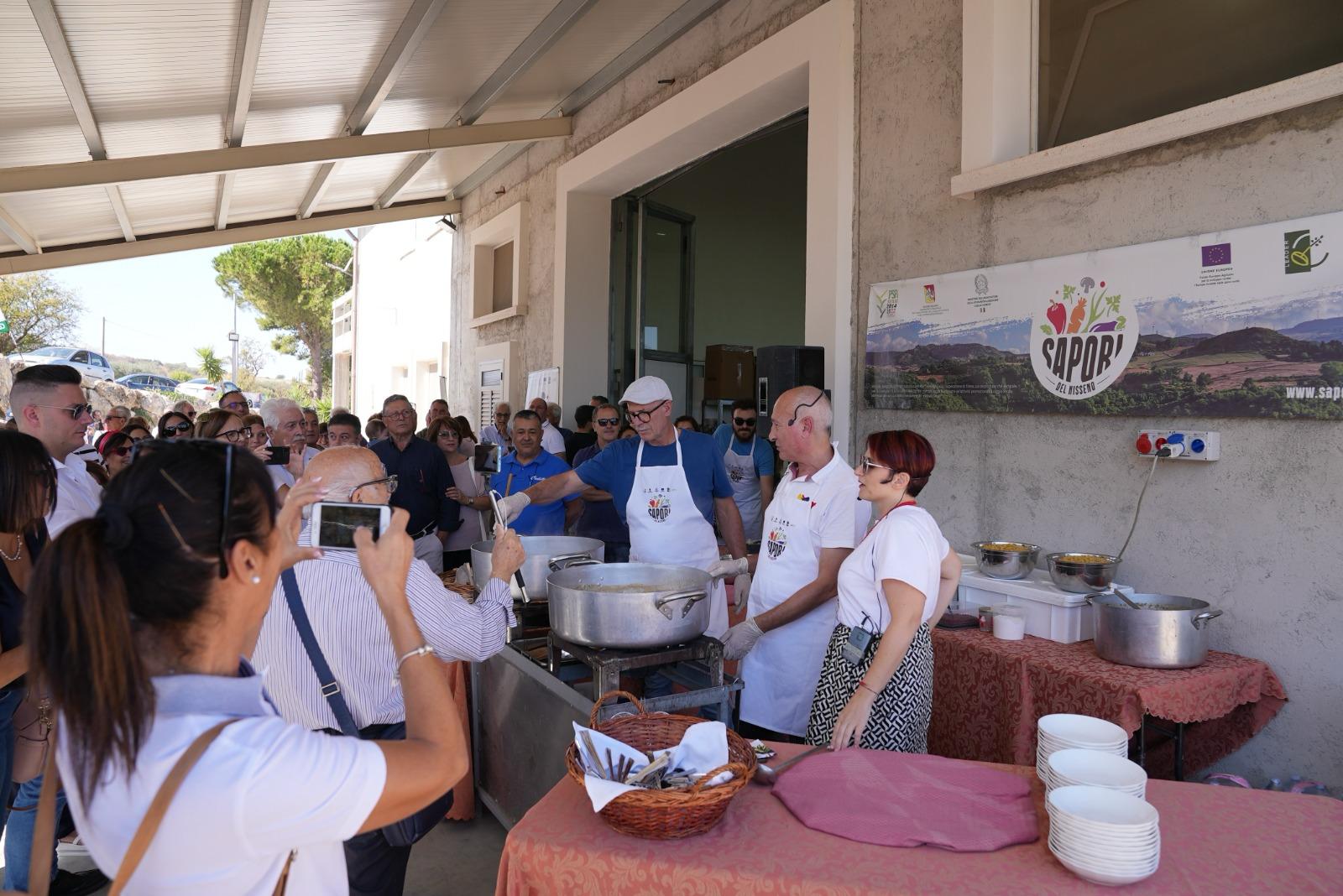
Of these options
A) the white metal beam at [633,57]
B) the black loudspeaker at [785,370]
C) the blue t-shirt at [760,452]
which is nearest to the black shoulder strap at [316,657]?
the black loudspeaker at [785,370]

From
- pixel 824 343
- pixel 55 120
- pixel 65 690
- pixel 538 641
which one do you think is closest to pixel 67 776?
pixel 65 690

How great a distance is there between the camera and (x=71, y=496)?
8.75 ft

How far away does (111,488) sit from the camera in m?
1.03

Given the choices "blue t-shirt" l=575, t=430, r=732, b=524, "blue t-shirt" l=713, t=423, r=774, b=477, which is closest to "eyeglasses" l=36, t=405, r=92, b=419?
"blue t-shirt" l=575, t=430, r=732, b=524

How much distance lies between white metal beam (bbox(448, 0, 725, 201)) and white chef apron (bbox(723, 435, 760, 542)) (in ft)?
11.1

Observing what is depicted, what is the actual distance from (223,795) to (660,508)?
2.55 m

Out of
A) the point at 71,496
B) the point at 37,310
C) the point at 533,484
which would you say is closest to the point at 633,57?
the point at 533,484

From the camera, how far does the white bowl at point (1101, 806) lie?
1.37 m

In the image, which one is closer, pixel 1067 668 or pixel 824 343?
pixel 1067 668

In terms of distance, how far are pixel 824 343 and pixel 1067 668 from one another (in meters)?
2.61

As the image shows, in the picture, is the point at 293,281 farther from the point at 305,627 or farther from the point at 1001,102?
the point at 305,627

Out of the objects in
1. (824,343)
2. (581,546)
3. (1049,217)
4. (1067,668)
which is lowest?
(1067,668)

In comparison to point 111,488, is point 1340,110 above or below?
above

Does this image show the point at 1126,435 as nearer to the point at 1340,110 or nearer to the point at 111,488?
the point at 1340,110
